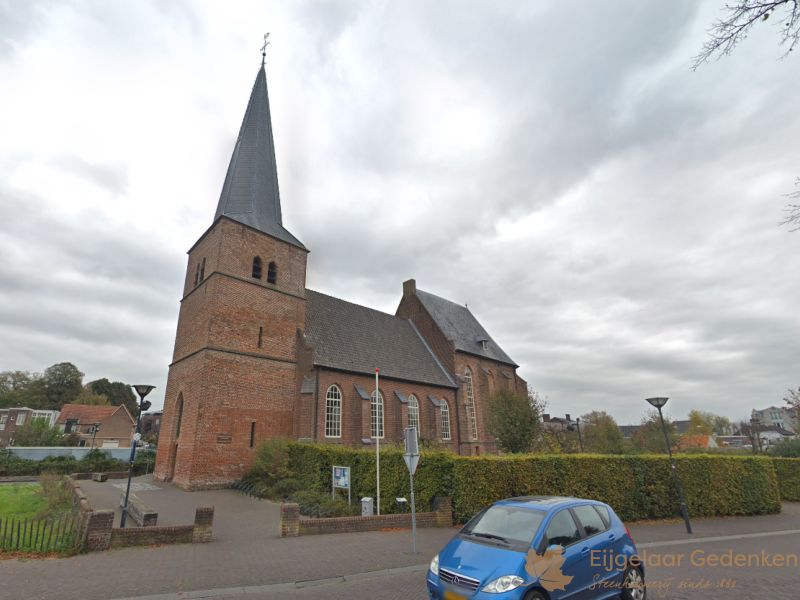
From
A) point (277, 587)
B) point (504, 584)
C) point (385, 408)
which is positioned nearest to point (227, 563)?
point (277, 587)

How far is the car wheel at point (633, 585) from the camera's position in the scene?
612cm

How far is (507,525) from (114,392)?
315ft

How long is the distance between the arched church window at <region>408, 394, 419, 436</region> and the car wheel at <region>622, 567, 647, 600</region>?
21.1 meters

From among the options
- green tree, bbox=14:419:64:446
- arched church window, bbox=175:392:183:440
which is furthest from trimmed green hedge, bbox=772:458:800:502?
green tree, bbox=14:419:64:446

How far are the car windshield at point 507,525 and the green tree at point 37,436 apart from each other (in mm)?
52361

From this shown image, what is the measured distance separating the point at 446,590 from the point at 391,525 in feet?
23.9

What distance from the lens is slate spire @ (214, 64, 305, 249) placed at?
2439 cm

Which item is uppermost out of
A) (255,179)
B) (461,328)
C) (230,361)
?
(255,179)

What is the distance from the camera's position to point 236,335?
21.1 meters

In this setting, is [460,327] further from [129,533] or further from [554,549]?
[554,549]

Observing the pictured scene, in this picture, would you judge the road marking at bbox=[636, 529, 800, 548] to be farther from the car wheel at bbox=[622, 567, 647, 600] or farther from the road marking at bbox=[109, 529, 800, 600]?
the road marking at bbox=[109, 529, 800, 600]

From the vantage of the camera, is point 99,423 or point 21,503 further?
point 99,423

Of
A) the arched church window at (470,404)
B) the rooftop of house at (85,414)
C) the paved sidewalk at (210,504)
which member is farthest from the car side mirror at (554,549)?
the rooftop of house at (85,414)

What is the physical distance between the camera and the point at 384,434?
24812 mm
